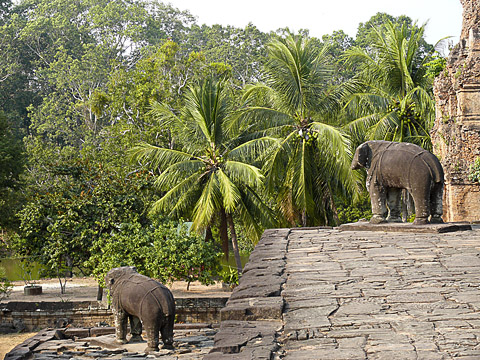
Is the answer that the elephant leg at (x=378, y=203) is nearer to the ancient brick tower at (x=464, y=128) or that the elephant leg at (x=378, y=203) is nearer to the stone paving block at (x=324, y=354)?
the ancient brick tower at (x=464, y=128)

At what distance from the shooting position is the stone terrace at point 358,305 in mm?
3703

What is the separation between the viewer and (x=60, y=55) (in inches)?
1850

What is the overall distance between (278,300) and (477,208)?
10312mm

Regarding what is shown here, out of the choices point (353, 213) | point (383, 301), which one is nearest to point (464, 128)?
point (383, 301)

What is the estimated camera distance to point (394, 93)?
22.4 meters

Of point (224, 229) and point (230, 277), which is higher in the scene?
point (224, 229)

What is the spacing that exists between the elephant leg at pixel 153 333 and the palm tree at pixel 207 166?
720cm

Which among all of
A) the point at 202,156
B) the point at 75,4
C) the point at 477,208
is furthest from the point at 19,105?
the point at 477,208

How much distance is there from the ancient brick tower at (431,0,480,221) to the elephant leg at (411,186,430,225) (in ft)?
17.8

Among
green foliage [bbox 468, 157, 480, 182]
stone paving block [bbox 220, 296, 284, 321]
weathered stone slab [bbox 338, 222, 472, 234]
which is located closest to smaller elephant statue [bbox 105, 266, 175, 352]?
weathered stone slab [bbox 338, 222, 472, 234]

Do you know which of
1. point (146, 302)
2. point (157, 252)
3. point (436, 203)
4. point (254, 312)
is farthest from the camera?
point (157, 252)

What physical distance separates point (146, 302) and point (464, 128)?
774 centimetres

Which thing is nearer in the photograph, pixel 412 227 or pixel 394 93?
pixel 412 227

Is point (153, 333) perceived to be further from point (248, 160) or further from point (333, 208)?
point (333, 208)
